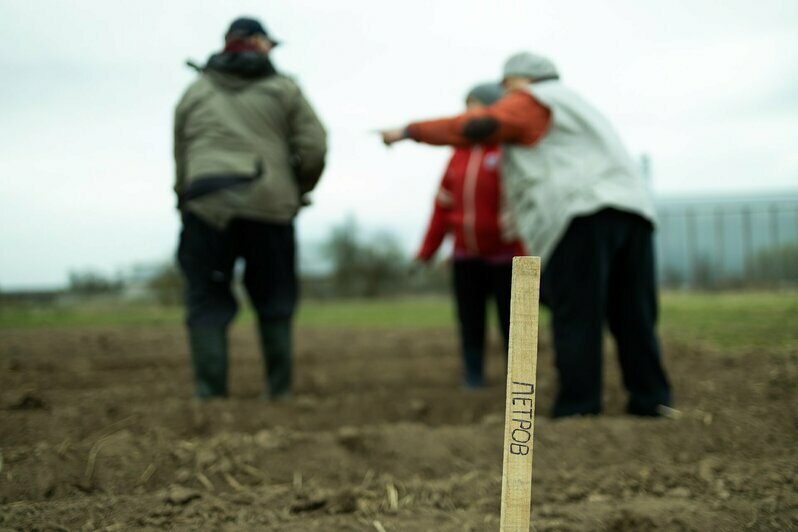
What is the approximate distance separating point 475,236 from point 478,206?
178 millimetres

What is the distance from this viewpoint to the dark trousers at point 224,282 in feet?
13.2

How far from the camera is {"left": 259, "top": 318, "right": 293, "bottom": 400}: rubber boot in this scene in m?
4.24

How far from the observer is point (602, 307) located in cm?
341

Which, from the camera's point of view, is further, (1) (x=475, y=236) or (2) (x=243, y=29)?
(1) (x=475, y=236)

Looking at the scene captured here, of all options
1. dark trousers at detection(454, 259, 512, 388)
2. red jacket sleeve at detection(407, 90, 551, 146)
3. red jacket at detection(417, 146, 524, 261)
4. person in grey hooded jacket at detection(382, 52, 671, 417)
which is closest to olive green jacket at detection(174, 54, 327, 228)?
person in grey hooded jacket at detection(382, 52, 671, 417)

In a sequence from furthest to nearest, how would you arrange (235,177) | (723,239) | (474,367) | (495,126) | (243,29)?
1. (723,239)
2. (474,367)
3. (243,29)
4. (235,177)
5. (495,126)

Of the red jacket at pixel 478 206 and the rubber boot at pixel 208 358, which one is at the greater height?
the red jacket at pixel 478 206

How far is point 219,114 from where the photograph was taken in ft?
12.9

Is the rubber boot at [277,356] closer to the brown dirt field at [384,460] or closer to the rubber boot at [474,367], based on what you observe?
the brown dirt field at [384,460]

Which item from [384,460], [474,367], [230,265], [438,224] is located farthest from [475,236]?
[384,460]

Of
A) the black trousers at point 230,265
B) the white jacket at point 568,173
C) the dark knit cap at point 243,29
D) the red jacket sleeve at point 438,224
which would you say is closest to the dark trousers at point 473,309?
the red jacket sleeve at point 438,224

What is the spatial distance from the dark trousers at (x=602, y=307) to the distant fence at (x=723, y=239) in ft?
44.0

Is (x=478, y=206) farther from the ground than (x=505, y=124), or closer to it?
closer to it

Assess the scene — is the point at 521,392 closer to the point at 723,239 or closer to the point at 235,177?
the point at 235,177
